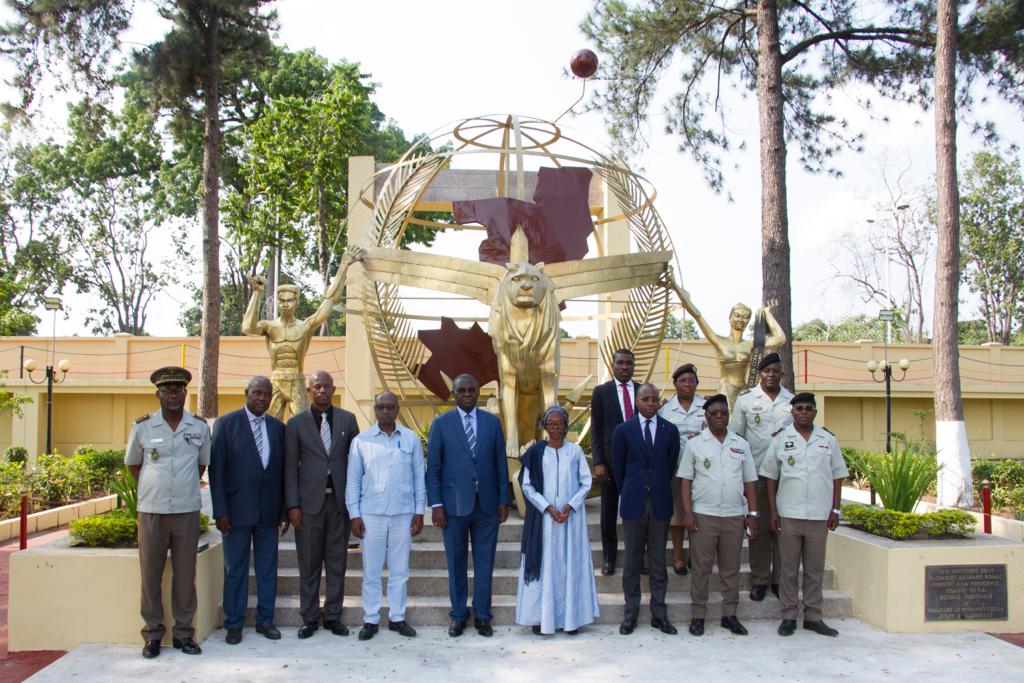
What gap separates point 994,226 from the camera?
2762cm

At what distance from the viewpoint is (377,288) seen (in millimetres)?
7738

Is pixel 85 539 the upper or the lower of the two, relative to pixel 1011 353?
lower

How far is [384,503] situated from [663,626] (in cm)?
190

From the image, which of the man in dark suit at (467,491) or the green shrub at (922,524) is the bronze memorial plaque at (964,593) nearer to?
the green shrub at (922,524)

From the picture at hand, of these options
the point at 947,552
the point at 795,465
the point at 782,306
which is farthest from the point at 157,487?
the point at 782,306

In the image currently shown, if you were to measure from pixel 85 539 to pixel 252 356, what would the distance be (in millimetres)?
13609

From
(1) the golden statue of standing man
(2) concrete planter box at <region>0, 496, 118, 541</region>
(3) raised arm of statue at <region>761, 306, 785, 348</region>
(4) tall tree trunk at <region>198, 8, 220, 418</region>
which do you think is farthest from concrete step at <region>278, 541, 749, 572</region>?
(4) tall tree trunk at <region>198, 8, 220, 418</region>

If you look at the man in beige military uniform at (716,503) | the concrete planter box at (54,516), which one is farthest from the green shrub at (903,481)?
the concrete planter box at (54,516)

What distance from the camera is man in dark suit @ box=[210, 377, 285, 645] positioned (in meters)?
5.09

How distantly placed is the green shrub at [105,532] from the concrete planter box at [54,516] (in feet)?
14.1

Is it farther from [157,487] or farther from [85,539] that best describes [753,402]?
[85,539]

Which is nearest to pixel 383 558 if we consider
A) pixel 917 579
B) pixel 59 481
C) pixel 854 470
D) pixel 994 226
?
pixel 917 579

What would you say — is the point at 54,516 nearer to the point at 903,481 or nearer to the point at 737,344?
the point at 737,344

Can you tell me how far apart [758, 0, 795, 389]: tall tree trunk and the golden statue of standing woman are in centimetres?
315
